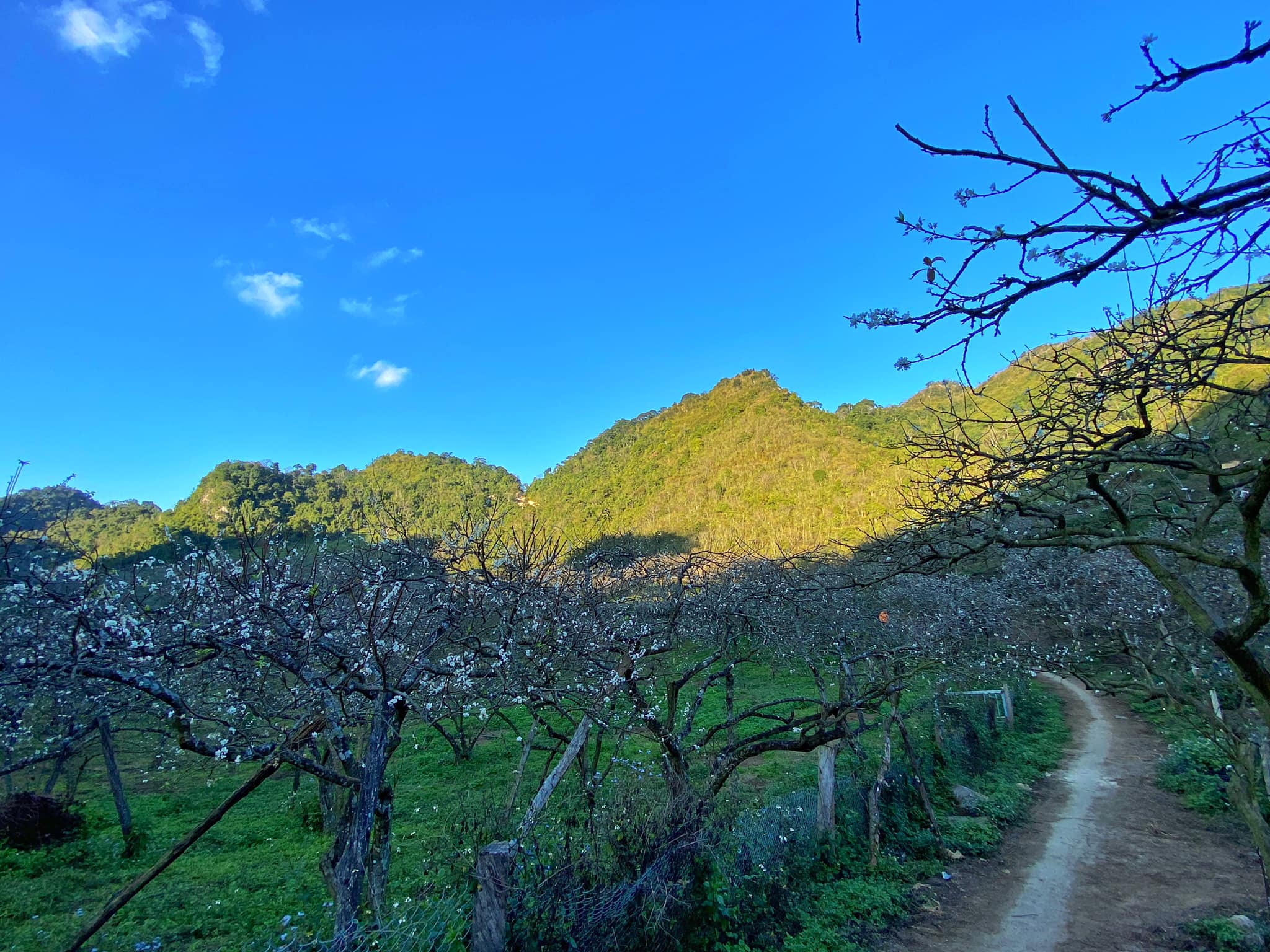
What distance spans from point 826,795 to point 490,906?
5.72m

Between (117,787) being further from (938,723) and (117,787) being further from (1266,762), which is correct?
(1266,762)

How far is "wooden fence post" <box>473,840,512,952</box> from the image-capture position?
11.0 feet

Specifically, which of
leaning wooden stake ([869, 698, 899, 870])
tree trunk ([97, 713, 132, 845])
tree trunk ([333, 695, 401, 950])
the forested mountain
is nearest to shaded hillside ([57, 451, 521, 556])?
the forested mountain

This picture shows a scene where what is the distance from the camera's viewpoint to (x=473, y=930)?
11.2 ft

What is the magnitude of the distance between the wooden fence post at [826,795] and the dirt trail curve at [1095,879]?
132cm

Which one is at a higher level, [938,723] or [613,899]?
[613,899]

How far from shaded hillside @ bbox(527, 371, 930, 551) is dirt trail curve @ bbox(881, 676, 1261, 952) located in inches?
1236

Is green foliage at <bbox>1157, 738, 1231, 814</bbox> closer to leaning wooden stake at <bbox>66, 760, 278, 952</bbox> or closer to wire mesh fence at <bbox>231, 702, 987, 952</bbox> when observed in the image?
wire mesh fence at <bbox>231, 702, 987, 952</bbox>

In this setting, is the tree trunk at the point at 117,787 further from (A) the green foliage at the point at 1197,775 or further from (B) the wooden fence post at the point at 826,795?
(A) the green foliage at the point at 1197,775

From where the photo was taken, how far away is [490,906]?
338 cm

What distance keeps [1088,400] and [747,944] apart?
539cm

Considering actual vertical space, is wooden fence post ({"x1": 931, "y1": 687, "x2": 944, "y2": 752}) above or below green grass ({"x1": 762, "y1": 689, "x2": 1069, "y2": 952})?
above

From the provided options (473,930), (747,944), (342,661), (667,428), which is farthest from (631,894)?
(667,428)

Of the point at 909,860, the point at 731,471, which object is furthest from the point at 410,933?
the point at 731,471
